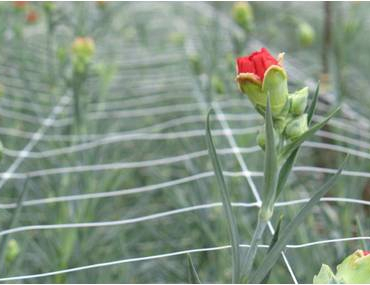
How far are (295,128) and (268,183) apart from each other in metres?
0.05

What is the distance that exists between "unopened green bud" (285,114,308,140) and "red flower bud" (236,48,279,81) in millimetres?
42

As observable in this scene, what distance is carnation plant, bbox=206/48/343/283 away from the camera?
0.50 meters

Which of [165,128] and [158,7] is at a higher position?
[158,7]

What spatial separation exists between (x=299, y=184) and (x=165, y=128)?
1.45 feet

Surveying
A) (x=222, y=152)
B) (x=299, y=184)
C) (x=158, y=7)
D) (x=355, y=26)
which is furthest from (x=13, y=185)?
(x=158, y=7)

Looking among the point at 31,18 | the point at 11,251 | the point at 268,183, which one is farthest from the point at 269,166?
the point at 31,18

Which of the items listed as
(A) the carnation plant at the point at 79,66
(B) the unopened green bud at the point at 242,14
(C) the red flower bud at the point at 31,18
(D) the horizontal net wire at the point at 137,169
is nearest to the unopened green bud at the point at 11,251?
(D) the horizontal net wire at the point at 137,169

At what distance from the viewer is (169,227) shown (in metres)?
1.26

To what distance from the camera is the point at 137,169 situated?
1.44 meters

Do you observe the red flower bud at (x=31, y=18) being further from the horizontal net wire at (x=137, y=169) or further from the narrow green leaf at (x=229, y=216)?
the narrow green leaf at (x=229, y=216)

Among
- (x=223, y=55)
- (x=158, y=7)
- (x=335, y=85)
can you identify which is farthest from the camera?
(x=158, y=7)

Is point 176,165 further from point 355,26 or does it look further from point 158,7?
point 158,7

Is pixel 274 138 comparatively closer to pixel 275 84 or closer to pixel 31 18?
pixel 275 84

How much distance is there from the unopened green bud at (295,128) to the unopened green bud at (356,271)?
0.33ft
